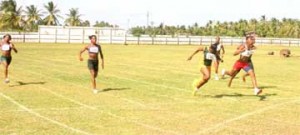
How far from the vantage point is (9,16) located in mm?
93250

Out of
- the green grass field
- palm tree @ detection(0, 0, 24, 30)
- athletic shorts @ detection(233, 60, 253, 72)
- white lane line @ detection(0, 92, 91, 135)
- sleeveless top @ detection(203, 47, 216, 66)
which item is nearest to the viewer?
white lane line @ detection(0, 92, 91, 135)

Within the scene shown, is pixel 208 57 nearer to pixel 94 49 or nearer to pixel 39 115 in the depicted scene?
pixel 94 49

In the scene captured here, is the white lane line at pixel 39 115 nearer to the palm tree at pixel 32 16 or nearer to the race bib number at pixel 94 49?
the race bib number at pixel 94 49

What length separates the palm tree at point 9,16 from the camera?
305ft

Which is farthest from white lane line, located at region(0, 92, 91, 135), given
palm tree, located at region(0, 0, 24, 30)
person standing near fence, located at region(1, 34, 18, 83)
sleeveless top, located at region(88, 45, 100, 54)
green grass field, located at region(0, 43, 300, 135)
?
palm tree, located at region(0, 0, 24, 30)

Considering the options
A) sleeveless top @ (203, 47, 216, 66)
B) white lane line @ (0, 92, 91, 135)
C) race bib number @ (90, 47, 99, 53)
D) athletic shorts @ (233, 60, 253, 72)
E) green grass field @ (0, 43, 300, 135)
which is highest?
race bib number @ (90, 47, 99, 53)

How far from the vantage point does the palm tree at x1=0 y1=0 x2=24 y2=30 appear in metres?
92.8

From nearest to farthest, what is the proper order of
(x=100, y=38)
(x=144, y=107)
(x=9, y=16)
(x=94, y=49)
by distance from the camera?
(x=144, y=107) → (x=94, y=49) → (x=100, y=38) → (x=9, y=16)

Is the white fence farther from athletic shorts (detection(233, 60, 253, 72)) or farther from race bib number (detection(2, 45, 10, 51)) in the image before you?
athletic shorts (detection(233, 60, 253, 72))

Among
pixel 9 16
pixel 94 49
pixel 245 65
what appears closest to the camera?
pixel 245 65

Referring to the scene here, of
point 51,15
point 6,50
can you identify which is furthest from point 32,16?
point 6,50

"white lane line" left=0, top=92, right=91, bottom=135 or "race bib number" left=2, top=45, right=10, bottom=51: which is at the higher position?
"race bib number" left=2, top=45, right=10, bottom=51

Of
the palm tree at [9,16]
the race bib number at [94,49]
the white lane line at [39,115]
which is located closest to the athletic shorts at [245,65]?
the race bib number at [94,49]

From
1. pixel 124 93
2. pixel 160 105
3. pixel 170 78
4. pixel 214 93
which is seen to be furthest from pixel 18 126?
pixel 170 78
